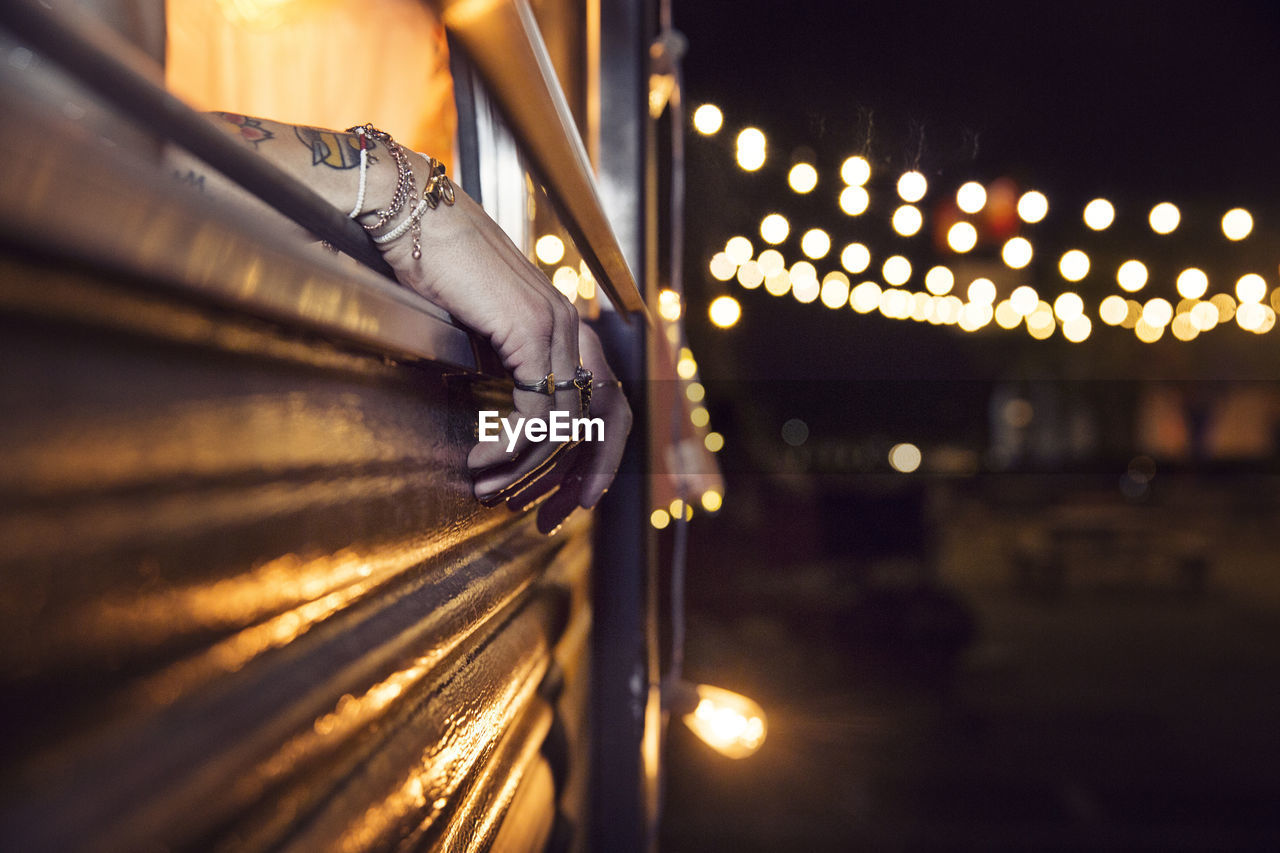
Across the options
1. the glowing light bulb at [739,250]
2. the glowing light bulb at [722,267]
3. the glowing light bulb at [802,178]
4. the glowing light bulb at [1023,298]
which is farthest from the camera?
the glowing light bulb at [1023,298]

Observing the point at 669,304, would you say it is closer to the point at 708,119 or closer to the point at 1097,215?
the point at 708,119

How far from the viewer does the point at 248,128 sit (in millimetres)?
727

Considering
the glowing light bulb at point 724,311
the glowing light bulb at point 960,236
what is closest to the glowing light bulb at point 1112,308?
the glowing light bulb at point 960,236

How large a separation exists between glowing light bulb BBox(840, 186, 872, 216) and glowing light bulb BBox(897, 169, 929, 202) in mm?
→ 85

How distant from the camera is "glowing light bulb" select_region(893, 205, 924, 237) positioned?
1827 mm

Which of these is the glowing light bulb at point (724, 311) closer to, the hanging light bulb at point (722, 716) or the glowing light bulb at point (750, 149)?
the glowing light bulb at point (750, 149)

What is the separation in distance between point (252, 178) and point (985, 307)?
4575 mm

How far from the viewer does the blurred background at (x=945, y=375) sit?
75.4 inches

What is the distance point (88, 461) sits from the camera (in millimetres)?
377

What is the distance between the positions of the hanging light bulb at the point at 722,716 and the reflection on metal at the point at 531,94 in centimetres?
167

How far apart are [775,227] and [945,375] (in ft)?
30.9

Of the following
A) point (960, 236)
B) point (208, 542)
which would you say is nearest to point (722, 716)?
point (960, 236)

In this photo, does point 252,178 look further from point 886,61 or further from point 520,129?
point 886,61

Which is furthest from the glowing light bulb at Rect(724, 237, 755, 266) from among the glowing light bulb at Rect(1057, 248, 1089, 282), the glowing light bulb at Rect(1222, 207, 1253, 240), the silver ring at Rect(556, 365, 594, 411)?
the glowing light bulb at Rect(1222, 207, 1253, 240)
